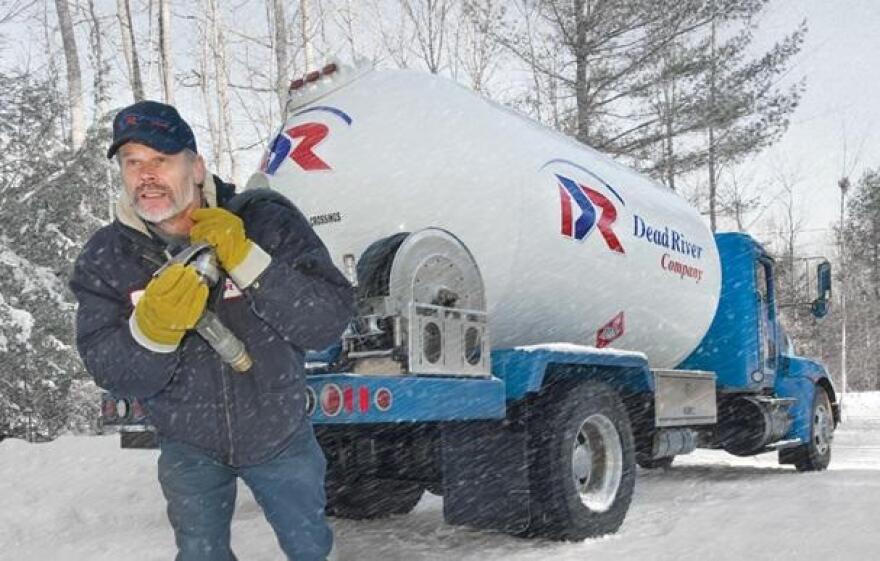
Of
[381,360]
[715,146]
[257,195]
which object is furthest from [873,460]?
[715,146]

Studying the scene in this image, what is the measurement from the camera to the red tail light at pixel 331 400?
12.9ft

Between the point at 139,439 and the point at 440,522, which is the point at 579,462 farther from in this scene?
the point at 139,439

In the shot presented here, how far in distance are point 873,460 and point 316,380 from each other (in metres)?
9.26

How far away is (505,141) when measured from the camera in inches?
194

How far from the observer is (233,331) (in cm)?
267

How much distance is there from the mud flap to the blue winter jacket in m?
2.36

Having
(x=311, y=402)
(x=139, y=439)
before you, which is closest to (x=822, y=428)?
(x=311, y=402)

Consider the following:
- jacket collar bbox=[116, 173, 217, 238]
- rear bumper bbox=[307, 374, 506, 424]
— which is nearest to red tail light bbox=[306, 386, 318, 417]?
rear bumper bbox=[307, 374, 506, 424]

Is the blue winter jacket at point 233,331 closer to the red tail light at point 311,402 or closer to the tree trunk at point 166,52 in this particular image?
the red tail light at point 311,402

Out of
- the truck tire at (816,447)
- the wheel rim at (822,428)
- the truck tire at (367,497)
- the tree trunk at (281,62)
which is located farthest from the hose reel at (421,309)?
the tree trunk at (281,62)

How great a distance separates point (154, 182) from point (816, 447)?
834cm

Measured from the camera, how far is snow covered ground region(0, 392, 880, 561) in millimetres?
4645

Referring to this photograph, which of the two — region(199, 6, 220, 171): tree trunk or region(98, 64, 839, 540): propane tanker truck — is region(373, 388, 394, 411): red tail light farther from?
region(199, 6, 220, 171): tree trunk

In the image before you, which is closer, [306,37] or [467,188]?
[467,188]
